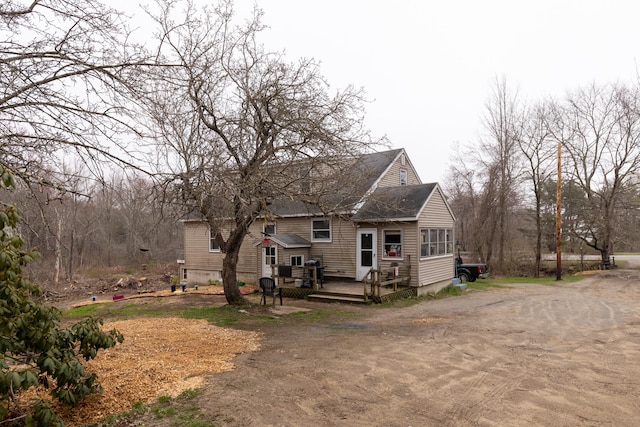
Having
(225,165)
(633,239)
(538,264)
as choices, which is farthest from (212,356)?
(633,239)

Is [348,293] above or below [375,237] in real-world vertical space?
below

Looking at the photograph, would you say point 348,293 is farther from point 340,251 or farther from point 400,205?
point 400,205

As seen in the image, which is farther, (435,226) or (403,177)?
(403,177)

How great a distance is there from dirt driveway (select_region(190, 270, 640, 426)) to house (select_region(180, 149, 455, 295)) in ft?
15.9

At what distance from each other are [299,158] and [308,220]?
811 centimetres

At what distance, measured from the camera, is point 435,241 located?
58.1 ft

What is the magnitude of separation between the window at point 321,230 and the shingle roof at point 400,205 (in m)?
1.60

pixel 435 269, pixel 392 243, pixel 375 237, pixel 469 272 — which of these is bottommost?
pixel 469 272

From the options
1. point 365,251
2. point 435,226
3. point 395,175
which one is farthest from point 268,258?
point 435,226

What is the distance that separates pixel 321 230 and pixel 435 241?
16.5 ft

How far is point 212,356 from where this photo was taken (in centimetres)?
759

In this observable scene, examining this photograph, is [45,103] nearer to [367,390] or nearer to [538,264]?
[367,390]

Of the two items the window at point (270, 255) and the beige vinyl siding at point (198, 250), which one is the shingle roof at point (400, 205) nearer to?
the window at point (270, 255)

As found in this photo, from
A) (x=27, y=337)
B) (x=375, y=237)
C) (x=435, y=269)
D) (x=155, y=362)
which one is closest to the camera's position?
(x=27, y=337)
